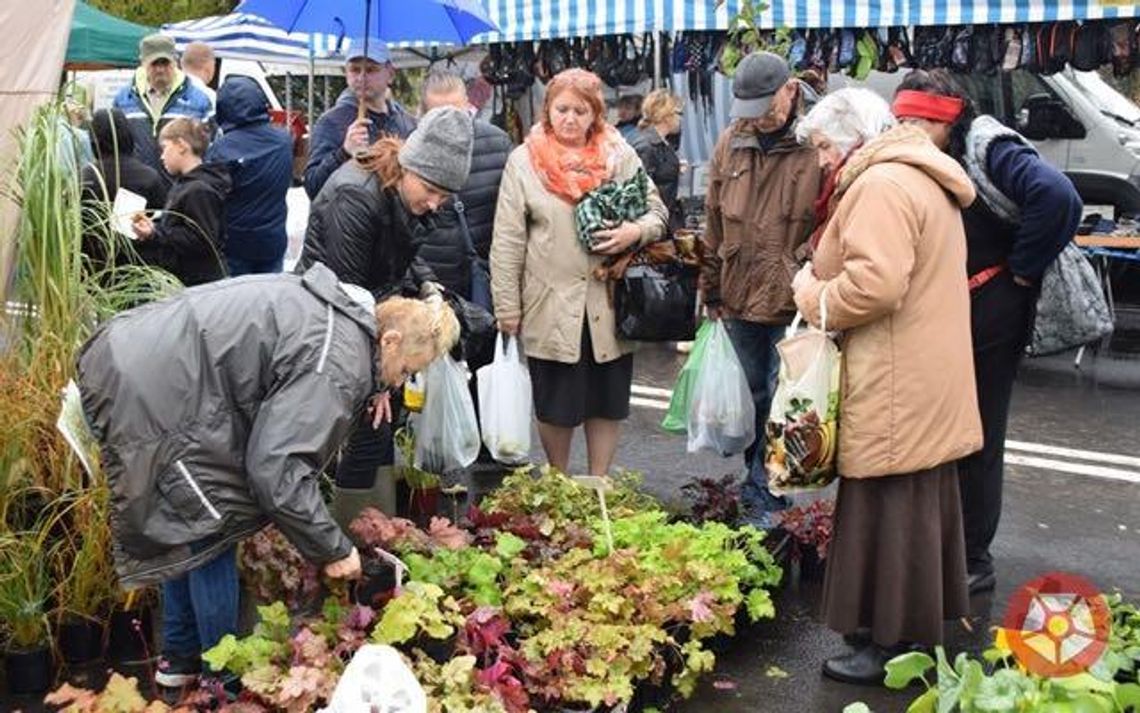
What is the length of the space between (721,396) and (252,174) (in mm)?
3033

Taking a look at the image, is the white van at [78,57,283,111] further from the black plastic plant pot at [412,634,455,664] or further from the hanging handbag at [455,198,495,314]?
the black plastic plant pot at [412,634,455,664]

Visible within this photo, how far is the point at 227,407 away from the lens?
3209 millimetres

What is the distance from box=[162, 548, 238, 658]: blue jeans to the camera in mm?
3539

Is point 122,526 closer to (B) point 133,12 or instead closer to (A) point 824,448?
(A) point 824,448

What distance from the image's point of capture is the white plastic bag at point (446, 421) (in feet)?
17.4

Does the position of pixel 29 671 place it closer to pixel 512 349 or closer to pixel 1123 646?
pixel 512 349

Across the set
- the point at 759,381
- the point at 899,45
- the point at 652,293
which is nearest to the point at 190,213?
the point at 652,293

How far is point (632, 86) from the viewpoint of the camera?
42.7 feet

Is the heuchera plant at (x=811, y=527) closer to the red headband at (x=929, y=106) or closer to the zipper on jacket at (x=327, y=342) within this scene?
the red headband at (x=929, y=106)

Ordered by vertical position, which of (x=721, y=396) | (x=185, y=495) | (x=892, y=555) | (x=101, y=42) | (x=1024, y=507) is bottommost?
(x=1024, y=507)

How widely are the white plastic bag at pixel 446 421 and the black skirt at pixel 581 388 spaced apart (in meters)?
0.30

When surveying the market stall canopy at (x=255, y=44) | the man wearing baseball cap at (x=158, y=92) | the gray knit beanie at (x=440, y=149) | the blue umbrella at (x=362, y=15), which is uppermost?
the market stall canopy at (x=255, y=44)

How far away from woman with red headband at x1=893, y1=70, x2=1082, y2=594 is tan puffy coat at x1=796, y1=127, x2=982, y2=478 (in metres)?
0.42

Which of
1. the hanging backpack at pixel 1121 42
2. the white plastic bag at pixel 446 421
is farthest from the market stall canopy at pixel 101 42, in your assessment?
the white plastic bag at pixel 446 421
